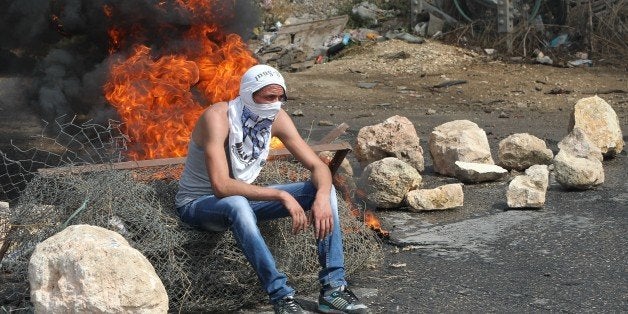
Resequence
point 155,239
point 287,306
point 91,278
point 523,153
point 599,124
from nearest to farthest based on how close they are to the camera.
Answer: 1. point 91,278
2. point 287,306
3. point 155,239
4. point 523,153
5. point 599,124

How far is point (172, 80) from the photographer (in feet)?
28.7

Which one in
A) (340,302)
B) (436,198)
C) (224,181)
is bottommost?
(436,198)

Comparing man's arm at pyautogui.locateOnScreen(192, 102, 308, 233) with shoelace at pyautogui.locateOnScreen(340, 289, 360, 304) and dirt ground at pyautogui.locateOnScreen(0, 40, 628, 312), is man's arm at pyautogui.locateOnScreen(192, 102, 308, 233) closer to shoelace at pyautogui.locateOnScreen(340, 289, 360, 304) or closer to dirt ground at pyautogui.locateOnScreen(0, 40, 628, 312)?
shoelace at pyautogui.locateOnScreen(340, 289, 360, 304)

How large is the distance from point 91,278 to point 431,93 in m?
10.5

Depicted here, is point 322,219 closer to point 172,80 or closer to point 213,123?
point 213,123

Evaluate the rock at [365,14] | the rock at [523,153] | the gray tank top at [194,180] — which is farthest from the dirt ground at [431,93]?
the gray tank top at [194,180]

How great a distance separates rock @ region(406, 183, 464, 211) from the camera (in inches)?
329

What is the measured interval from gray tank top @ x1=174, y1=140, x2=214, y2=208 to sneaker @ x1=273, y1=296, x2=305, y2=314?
836 mm

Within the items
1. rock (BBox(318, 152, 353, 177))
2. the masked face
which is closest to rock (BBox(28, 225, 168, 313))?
the masked face

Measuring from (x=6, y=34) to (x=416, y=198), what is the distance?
4224 millimetres

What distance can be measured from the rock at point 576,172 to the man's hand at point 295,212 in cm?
375

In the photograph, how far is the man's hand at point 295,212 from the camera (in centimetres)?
589

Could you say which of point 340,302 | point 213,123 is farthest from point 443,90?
point 340,302

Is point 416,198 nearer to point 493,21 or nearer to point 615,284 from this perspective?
point 615,284
